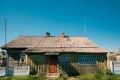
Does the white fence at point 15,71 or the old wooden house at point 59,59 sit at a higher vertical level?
the old wooden house at point 59,59

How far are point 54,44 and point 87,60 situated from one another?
516 cm

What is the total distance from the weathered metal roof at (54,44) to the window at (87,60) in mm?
879

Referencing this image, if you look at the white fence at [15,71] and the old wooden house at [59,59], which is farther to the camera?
the old wooden house at [59,59]

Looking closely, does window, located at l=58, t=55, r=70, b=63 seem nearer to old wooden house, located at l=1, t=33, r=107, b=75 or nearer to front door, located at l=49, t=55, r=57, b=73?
old wooden house, located at l=1, t=33, r=107, b=75

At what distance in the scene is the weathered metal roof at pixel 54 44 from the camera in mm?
21153

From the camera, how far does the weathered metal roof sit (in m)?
21.2

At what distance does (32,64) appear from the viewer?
20516mm

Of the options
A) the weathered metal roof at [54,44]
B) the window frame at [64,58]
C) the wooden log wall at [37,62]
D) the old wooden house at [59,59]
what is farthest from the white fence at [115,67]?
the wooden log wall at [37,62]

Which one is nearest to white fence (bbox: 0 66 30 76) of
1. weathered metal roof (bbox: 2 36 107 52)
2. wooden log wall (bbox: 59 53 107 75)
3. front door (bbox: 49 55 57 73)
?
weathered metal roof (bbox: 2 36 107 52)

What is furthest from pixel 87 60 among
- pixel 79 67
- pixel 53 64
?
pixel 53 64

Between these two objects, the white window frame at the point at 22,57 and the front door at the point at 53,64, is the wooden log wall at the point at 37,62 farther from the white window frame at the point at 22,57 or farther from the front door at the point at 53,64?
the white window frame at the point at 22,57

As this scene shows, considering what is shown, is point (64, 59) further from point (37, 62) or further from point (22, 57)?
point (22, 57)

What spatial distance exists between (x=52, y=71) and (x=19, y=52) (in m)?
5.08

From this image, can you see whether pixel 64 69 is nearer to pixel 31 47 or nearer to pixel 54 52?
pixel 54 52
